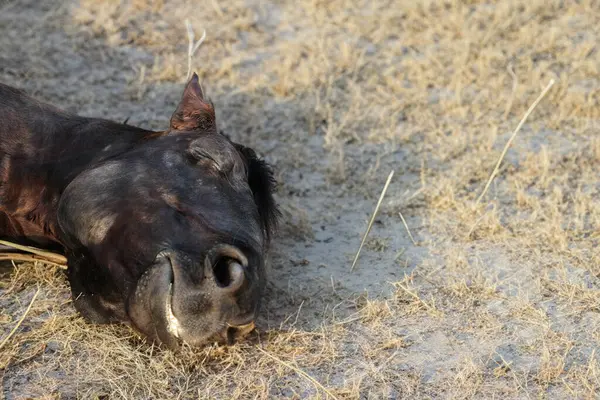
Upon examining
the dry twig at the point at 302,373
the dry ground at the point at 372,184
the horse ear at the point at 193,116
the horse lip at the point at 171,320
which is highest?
the horse ear at the point at 193,116

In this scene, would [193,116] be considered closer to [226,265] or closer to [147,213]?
[147,213]

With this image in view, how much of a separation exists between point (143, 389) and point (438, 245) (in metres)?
2.01

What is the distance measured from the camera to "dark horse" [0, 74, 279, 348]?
2.99 metres

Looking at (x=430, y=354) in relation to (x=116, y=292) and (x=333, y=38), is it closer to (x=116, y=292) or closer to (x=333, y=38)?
(x=116, y=292)

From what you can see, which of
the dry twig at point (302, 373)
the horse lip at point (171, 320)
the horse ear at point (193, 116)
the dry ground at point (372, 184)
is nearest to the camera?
the horse lip at point (171, 320)

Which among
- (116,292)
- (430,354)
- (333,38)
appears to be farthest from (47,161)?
(333,38)

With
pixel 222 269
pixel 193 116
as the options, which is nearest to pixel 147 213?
pixel 222 269

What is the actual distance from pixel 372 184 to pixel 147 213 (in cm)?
240

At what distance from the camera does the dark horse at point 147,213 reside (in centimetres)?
299

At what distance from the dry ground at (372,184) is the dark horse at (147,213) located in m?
0.32

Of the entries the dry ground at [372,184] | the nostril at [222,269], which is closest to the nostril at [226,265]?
the nostril at [222,269]

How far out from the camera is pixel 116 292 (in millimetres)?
3230

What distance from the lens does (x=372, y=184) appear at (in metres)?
5.34

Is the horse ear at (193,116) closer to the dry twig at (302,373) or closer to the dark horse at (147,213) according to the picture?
the dark horse at (147,213)
